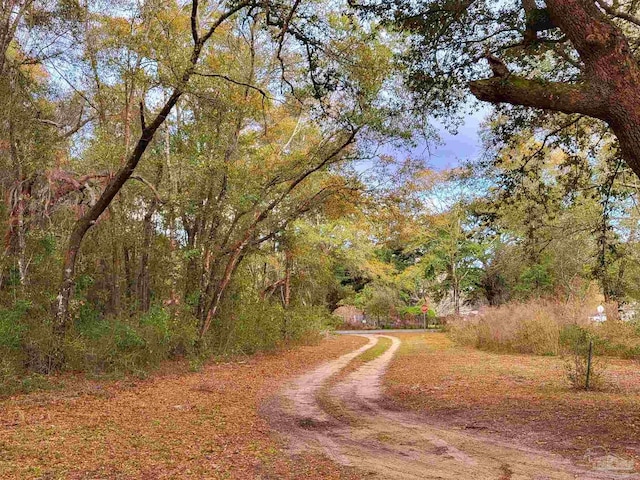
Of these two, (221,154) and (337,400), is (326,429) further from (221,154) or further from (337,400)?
(221,154)

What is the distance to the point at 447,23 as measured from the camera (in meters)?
7.59

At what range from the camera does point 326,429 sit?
→ 688 centimetres

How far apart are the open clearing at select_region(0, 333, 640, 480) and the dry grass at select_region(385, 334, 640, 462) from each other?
0.08ft

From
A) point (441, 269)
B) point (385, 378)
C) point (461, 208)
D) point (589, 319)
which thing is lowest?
point (385, 378)

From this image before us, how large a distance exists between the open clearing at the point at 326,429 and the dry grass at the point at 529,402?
3cm

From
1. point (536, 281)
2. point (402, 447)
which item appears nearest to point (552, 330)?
point (402, 447)

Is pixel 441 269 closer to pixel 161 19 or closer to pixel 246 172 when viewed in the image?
pixel 246 172

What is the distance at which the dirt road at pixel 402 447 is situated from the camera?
491 cm

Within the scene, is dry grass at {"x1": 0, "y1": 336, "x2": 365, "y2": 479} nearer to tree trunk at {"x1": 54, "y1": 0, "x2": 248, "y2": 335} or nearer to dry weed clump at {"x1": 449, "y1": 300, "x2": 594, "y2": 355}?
tree trunk at {"x1": 54, "y1": 0, "x2": 248, "y2": 335}

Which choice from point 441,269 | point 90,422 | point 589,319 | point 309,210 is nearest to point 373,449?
point 90,422

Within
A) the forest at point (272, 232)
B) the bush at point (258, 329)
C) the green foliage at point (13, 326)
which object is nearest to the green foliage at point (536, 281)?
the forest at point (272, 232)

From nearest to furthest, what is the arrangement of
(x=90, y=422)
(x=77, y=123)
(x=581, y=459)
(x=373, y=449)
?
(x=581, y=459) → (x=373, y=449) → (x=90, y=422) → (x=77, y=123)

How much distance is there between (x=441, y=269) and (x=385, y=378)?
27062 millimetres

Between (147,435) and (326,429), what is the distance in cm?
229
